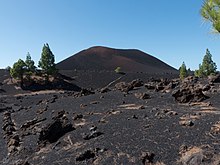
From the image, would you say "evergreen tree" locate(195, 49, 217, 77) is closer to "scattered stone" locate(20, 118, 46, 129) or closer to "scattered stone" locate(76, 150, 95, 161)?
"scattered stone" locate(20, 118, 46, 129)

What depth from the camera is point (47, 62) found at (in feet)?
240

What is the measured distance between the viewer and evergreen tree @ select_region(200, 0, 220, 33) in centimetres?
1772

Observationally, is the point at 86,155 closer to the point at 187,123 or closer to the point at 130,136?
the point at 130,136

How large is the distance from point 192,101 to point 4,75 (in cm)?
6993

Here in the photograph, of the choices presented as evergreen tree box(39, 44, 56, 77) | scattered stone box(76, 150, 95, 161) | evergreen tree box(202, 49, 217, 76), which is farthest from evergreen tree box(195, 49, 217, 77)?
scattered stone box(76, 150, 95, 161)

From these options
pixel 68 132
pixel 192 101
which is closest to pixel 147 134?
pixel 68 132

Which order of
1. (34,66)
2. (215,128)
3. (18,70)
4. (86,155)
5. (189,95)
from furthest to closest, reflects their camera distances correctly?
(34,66) → (18,70) → (189,95) → (215,128) → (86,155)

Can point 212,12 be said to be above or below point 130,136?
above

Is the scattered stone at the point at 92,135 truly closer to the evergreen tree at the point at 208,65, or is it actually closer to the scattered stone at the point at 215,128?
the scattered stone at the point at 215,128

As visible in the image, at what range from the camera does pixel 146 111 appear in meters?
22.1

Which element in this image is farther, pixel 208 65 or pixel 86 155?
pixel 208 65

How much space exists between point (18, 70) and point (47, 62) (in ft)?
22.3

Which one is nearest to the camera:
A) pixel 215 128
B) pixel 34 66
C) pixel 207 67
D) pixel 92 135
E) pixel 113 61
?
pixel 215 128

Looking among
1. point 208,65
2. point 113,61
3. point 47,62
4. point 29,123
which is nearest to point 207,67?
point 208,65
